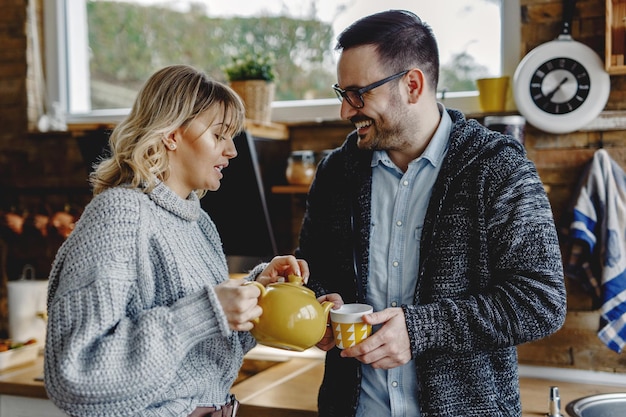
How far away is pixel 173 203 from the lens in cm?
137

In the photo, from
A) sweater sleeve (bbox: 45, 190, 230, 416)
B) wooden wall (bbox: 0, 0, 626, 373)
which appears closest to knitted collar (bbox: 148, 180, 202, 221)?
sweater sleeve (bbox: 45, 190, 230, 416)

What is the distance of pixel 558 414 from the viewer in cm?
181

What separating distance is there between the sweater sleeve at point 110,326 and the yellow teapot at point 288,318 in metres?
0.10

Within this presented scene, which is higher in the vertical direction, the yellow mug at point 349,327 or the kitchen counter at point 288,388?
the yellow mug at point 349,327

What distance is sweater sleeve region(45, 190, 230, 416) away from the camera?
1127 millimetres

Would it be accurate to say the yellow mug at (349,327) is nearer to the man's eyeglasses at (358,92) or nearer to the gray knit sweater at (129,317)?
the gray knit sweater at (129,317)

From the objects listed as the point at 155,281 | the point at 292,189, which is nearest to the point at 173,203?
the point at 155,281

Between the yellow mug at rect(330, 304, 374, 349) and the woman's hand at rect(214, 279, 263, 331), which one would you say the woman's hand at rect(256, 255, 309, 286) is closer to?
the yellow mug at rect(330, 304, 374, 349)

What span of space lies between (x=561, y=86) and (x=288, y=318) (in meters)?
1.29

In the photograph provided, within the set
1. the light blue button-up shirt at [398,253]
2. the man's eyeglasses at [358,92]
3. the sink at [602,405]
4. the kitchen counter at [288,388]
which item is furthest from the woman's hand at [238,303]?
the sink at [602,405]

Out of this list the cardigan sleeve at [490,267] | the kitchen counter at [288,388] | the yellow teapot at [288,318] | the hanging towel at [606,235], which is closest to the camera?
the yellow teapot at [288,318]

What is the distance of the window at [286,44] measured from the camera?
2395 millimetres

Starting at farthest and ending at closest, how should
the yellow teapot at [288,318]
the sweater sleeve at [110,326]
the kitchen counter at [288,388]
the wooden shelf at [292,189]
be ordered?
the wooden shelf at [292,189], the kitchen counter at [288,388], the yellow teapot at [288,318], the sweater sleeve at [110,326]

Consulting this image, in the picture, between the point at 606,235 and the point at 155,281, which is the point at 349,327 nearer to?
the point at 155,281
